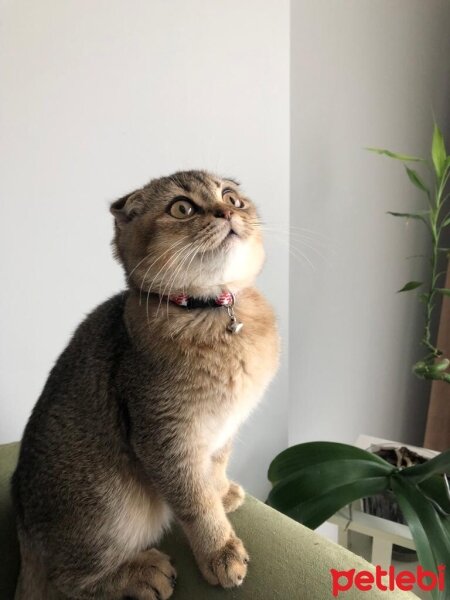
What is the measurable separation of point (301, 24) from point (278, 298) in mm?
716

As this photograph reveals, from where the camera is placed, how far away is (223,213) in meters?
0.64

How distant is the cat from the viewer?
635 millimetres

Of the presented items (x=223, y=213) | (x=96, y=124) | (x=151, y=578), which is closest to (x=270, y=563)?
(x=151, y=578)

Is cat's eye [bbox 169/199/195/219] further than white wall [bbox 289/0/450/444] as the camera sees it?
No

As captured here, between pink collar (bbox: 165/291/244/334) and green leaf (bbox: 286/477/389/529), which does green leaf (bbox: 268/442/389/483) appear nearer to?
green leaf (bbox: 286/477/389/529)

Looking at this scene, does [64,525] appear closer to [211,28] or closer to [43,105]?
[43,105]

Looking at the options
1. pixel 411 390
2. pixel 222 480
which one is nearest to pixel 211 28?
pixel 222 480

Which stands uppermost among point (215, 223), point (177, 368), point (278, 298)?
point (215, 223)

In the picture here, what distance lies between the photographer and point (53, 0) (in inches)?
34.5

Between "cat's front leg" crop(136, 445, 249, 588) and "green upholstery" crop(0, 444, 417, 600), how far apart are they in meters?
0.02

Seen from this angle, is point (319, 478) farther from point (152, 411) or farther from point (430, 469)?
point (152, 411)

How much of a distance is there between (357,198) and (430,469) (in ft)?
A: 2.74

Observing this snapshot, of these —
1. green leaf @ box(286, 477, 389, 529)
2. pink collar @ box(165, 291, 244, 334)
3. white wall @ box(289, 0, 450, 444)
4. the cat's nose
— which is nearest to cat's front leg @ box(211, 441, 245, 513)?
green leaf @ box(286, 477, 389, 529)

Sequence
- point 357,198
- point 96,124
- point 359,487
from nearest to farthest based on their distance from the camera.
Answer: point 359,487
point 96,124
point 357,198
